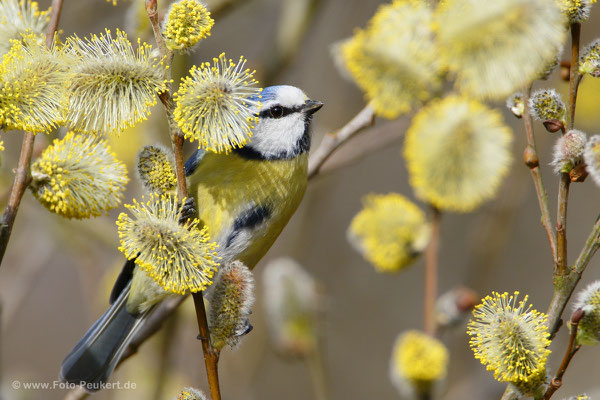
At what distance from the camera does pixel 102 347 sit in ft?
7.77

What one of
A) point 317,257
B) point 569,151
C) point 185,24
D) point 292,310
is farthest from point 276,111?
point 317,257

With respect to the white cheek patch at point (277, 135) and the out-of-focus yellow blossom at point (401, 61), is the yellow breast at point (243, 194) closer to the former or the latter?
the white cheek patch at point (277, 135)

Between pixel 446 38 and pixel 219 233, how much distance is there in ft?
3.75

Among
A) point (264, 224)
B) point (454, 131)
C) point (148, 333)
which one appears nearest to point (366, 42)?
Result: point (454, 131)

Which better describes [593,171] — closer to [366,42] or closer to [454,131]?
[454,131]

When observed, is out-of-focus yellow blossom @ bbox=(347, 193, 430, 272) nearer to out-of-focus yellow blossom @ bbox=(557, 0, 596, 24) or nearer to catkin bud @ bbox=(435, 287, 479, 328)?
catkin bud @ bbox=(435, 287, 479, 328)

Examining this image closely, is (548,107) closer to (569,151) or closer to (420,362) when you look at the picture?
(569,151)

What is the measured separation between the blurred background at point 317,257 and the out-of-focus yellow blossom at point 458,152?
0.74 metres

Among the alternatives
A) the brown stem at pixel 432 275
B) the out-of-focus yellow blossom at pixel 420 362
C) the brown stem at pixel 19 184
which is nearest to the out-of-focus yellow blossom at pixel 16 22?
the brown stem at pixel 19 184

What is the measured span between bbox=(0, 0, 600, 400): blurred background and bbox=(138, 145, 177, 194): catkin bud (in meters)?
0.70

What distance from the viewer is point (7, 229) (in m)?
1.39

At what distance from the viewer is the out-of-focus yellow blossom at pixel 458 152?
62.5 inches

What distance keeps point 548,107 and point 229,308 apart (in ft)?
A: 2.71

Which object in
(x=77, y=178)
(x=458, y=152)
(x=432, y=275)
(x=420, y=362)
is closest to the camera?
(x=77, y=178)
